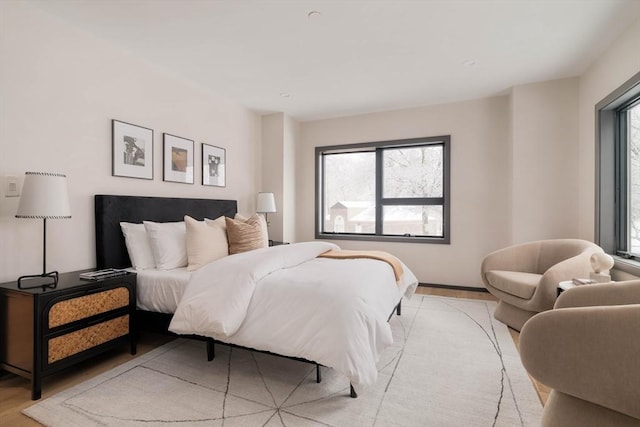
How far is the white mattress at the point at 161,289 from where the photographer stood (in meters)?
2.44

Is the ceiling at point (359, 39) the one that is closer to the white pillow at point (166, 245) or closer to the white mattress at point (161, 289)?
the white pillow at point (166, 245)

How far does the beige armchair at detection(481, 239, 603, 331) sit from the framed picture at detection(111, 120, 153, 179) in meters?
3.61

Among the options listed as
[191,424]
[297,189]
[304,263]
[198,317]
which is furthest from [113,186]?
[297,189]

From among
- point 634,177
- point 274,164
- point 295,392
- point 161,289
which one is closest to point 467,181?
point 634,177

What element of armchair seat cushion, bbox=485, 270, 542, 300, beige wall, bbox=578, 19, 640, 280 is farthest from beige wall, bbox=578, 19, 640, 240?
armchair seat cushion, bbox=485, 270, 542, 300

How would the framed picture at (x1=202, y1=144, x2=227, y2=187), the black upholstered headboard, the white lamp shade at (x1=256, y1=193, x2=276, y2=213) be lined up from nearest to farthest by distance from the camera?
1. the black upholstered headboard
2. the framed picture at (x1=202, y1=144, x2=227, y2=187)
3. the white lamp shade at (x1=256, y1=193, x2=276, y2=213)

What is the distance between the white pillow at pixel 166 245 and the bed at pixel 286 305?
179 millimetres

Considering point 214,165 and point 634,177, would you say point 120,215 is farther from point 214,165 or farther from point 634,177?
point 634,177

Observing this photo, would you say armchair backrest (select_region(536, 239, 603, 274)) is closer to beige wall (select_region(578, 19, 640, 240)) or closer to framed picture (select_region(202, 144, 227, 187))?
beige wall (select_region(578, 19, 640, 240))

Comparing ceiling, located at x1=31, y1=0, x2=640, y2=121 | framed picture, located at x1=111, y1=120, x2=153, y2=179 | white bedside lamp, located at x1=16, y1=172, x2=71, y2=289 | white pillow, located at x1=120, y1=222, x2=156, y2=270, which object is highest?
ceiling, located at x1=31, y1=0, x2=640, y2=121

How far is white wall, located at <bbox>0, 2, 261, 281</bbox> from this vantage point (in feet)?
7.27

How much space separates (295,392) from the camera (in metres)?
1.95

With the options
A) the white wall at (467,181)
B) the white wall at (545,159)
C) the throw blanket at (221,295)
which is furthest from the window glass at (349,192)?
the throw blanket at (221,295)

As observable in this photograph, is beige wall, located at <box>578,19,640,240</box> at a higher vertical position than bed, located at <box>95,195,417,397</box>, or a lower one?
higher
